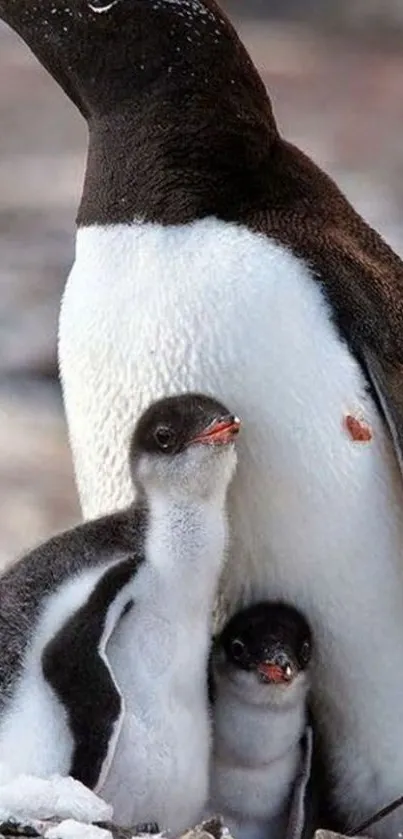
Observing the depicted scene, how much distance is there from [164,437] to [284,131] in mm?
2152

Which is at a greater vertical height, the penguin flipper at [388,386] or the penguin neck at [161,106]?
the penguin neck at [161,106]

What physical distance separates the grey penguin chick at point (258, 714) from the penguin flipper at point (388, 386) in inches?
6.8

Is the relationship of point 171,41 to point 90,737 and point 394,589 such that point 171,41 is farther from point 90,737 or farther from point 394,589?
point 90,737

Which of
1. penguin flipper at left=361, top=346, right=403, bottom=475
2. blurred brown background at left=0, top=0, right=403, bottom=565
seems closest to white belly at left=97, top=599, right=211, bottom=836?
penguin flipper at left=361, top=346, right=403, bottom=475

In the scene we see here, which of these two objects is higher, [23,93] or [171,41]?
[23,93]

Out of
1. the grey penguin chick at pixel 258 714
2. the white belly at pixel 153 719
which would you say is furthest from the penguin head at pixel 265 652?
the white belly at pixel 153 719

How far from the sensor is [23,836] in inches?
59.7

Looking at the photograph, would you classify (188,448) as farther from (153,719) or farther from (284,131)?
(284,131)

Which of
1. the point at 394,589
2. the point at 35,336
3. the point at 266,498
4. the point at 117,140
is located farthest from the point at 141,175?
the point at 35,336

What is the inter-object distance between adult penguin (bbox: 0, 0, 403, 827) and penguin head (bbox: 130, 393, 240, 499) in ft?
0.21

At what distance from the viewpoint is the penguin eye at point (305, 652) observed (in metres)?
1.77

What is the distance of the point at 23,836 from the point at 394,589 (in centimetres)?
42

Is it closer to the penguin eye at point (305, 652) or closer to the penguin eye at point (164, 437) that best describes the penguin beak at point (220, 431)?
the penguin eye at point (164, 437)

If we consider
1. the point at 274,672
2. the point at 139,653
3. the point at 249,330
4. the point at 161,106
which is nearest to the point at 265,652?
the point at 274,672
